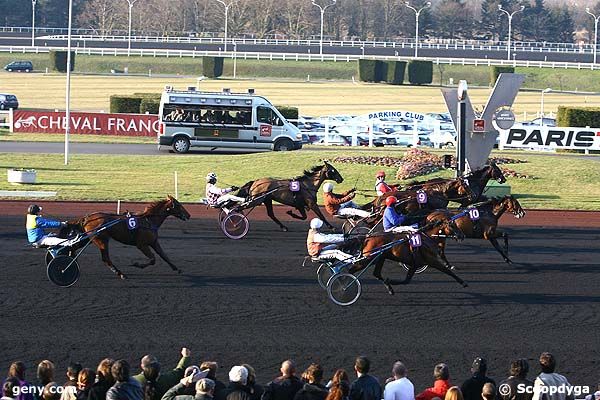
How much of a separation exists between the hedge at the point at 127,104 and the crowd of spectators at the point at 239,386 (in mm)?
39585

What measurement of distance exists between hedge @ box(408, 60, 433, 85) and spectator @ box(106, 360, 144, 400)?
229 ft

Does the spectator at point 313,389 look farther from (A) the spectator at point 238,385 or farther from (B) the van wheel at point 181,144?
(B) the van wheel at point 181,144

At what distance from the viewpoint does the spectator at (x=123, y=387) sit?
8312 mm

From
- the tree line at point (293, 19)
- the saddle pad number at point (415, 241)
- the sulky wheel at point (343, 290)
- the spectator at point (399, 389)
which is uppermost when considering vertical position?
the tree line at point (293, 19)

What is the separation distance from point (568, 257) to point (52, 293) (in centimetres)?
911

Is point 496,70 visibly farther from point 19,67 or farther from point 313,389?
point 313,389

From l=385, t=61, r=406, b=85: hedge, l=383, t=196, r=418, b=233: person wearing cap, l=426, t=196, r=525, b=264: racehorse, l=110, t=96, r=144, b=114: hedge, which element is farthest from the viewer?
l=385, t=61, r=406, b=85: hedge

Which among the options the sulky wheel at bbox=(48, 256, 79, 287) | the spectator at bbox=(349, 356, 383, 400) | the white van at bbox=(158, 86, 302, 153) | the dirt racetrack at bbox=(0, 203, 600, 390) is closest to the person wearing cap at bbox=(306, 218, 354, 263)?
the dirt racetrack at bbox=(0, 203, 600, 390)

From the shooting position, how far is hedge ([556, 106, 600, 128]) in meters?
40.2

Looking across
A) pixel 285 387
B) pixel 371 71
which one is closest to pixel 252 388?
pixel 285 387

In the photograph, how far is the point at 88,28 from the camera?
375 ft

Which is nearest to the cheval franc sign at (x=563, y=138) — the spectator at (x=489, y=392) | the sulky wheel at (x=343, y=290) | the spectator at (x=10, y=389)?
the sulky wheel at (x=343, y=290)

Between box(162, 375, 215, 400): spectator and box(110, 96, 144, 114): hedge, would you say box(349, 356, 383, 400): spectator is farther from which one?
box(110, 96, 144, 114): hedge

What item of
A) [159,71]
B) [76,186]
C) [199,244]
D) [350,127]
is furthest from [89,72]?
[199,244]
